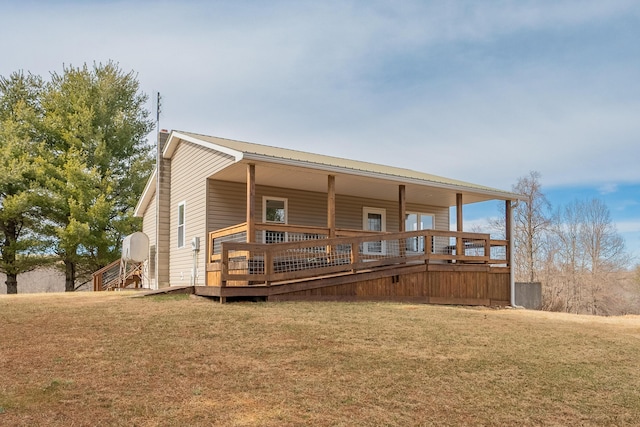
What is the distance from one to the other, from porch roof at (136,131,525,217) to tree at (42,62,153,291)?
29.5 ft

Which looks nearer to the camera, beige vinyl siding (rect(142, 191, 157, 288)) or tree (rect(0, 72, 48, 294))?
beige vinyl siding (rect(142, 191, 157, 288))

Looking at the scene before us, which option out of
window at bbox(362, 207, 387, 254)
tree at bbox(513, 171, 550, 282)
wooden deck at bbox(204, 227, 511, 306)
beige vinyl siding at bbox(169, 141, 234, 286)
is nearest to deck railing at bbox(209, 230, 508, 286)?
wooden deck at bbox(204, 227, 511, 306)

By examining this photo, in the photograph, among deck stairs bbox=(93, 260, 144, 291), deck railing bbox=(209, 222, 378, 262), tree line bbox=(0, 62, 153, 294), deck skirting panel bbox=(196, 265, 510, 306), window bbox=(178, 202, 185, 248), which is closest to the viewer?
deck skirting panel bbox=(196, 265, 510, 306)

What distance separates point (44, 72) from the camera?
28.7m

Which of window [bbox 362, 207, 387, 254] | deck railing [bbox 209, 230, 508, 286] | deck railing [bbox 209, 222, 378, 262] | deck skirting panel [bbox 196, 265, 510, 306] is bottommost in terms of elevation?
deck skirting panel [bbox 196, 265, 510, 306]

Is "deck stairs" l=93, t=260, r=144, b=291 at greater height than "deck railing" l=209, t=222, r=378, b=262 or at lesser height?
lesser

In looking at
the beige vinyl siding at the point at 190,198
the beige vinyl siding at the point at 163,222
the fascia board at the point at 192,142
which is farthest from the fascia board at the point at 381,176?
the beige vinyl siding at the point at 163,222

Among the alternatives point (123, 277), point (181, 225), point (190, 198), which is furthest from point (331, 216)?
point (123, 277)

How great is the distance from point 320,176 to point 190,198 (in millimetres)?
4631

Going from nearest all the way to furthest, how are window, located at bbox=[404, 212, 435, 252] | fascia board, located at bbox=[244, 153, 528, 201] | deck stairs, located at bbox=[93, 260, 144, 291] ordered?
fascia board, located at bbox=[244, 153, 528, 201]
window, located at bbox=[404, 212, 435, 252]
deck stairs, located at bbox=[93, 260, 144, 291]

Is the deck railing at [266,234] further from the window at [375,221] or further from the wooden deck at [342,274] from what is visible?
the window at [375,221]

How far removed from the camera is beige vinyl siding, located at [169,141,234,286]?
14.9 metres

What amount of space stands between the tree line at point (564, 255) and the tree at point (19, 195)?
90.8 ft

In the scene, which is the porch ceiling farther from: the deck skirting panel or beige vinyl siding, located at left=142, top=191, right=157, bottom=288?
beige vinyl siding, located at left=142, top=191, right=157, bottom=288
